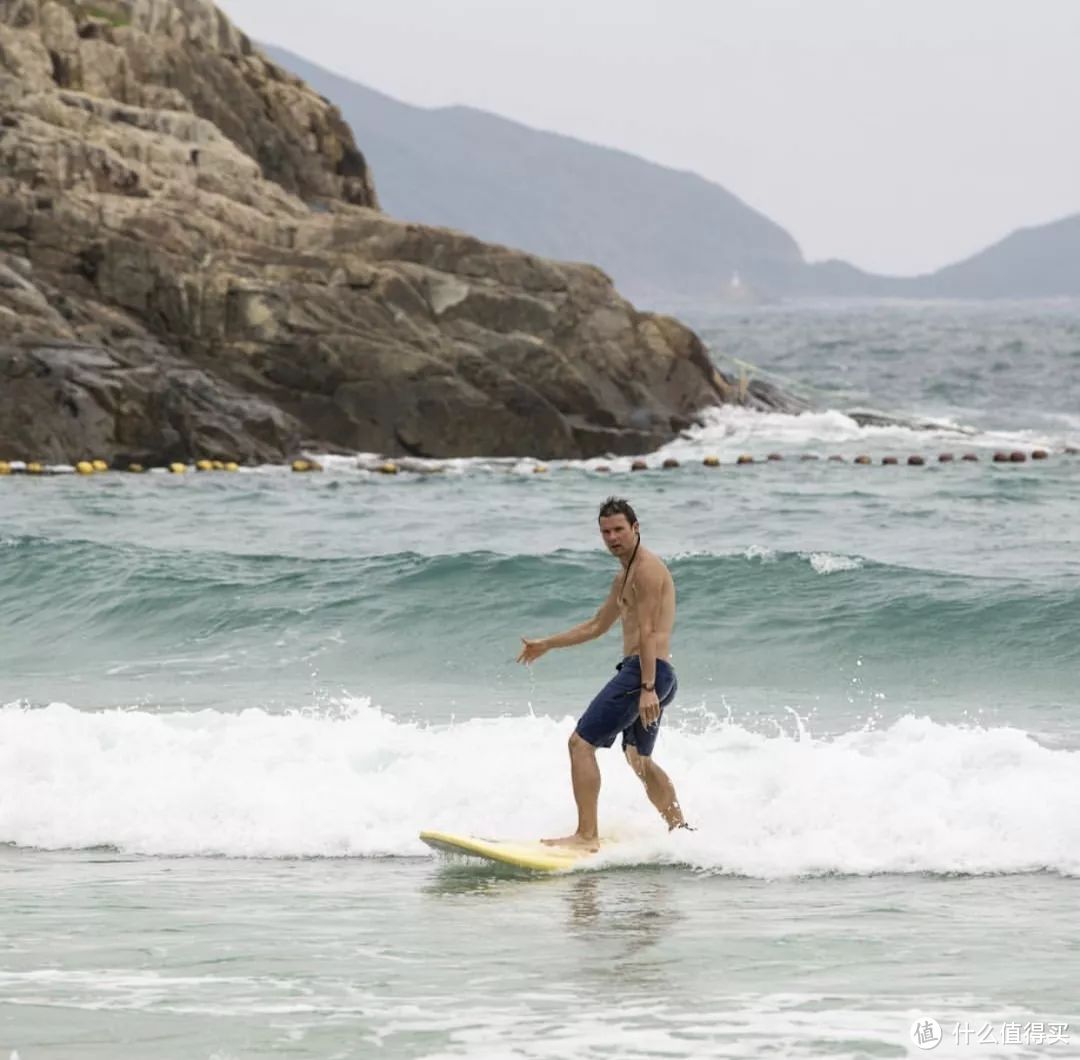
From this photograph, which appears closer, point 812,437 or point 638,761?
point 638,761

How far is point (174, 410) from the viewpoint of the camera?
3694 centimetres

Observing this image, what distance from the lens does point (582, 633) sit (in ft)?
38.0

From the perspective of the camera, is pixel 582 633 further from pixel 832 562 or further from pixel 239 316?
pixel 239 316

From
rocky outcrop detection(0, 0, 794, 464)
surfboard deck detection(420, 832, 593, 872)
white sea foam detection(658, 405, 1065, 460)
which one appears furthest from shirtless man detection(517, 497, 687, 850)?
white sea foam detection(658, 405, 1065, 460)

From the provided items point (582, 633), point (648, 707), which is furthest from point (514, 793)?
point (648, 707)

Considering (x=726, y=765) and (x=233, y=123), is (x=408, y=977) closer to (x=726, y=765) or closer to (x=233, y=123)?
(x=726, y=765)

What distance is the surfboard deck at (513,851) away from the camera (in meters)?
11.2

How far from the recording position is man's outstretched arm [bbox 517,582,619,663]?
11367 millimetres

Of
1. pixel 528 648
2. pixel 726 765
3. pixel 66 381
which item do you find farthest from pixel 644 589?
pixel 66 381

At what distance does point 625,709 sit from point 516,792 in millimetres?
1918

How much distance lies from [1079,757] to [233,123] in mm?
37945

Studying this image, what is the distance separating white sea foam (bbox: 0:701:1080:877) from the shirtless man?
482 mm

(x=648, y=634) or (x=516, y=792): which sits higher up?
(x=648, y=634)

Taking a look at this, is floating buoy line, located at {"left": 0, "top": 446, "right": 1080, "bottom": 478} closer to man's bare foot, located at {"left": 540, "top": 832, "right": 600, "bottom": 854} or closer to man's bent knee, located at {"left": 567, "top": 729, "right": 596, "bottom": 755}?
man's bare foot, located at {"left": 540, "top": 832, "right": 600, "bottom": 854}
